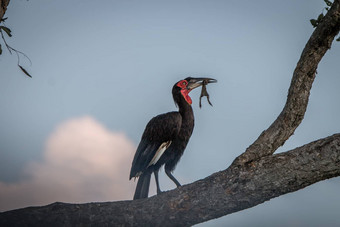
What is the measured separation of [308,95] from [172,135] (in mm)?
1913

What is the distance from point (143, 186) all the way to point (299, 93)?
228cm

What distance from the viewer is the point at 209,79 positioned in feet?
17.1

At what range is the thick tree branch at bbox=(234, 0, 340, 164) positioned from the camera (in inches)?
126

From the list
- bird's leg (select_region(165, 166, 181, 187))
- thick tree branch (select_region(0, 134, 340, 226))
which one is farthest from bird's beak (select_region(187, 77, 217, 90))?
thick tree branch (select_region(0, 134, 340, 226))

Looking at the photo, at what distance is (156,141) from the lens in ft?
15.9

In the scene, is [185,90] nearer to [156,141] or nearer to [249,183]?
A: [156,141]

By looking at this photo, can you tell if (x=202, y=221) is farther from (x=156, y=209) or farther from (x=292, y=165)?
(x=292, y=165)

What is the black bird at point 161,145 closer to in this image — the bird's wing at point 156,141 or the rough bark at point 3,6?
the bird's wing at point 156,141

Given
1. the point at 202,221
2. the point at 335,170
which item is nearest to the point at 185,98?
the point at 202,221

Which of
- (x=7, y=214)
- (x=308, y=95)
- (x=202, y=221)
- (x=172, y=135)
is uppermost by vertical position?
(x=172, y=135)

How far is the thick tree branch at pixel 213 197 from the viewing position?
9.54ft

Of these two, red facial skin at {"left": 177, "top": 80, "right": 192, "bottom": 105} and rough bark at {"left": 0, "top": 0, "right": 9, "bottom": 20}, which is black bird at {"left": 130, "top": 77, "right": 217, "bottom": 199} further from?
rough bark at {"left": 0, "top": 0, "right": 9, "bottom": 20}

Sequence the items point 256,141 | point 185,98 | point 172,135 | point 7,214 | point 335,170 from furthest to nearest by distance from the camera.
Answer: point 185,98
point 172,135
point 256,141
point 7,214
point 335,170

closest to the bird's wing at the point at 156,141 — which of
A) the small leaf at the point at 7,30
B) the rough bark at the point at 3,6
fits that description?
the small leaf at the point at 7,30
